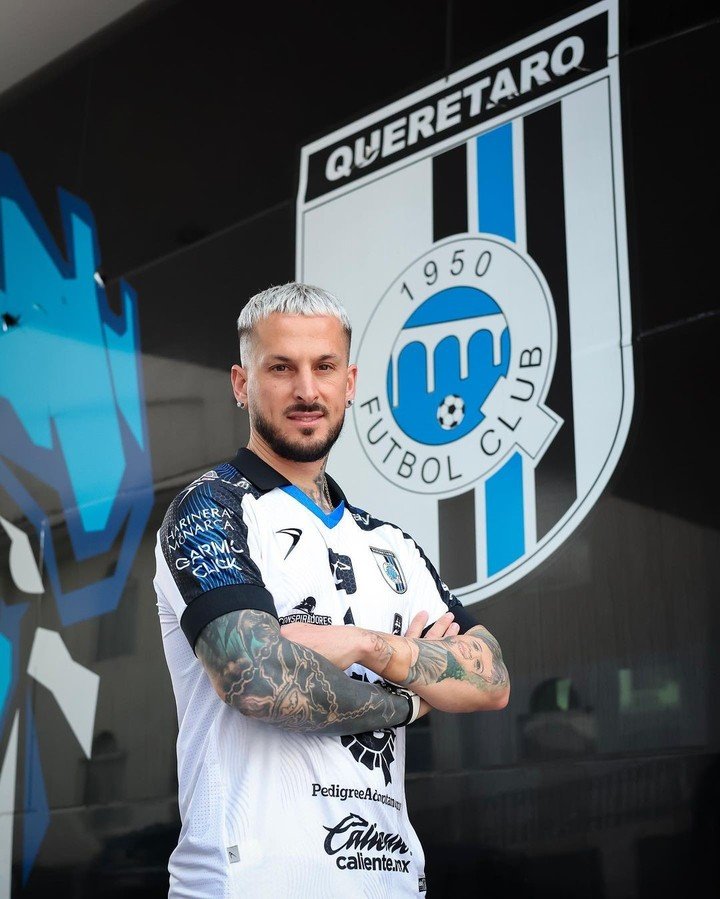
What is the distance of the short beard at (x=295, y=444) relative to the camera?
5.41 ft

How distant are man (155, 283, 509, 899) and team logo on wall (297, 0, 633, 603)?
790mm

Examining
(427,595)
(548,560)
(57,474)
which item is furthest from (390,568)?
(57,474)

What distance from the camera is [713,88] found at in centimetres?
230

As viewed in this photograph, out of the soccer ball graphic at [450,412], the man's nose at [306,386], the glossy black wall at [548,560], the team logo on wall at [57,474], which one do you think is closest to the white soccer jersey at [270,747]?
the man's nose at [306,386]

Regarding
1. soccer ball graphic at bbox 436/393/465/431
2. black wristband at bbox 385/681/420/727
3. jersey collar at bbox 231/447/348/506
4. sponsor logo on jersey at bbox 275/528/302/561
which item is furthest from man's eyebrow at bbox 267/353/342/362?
soccer ball graphic at bbox 436/393/465/431

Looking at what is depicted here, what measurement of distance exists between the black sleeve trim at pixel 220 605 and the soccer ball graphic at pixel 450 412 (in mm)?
1232

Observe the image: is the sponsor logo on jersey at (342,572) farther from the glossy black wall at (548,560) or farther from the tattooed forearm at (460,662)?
the glossy black wall at (548,560)

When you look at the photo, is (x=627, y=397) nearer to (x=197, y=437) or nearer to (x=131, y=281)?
(x=197, y=437)

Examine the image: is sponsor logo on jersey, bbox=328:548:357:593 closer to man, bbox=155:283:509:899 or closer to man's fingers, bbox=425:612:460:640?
man, bbox=155:283:509:899

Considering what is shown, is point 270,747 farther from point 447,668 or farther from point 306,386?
point 306,386

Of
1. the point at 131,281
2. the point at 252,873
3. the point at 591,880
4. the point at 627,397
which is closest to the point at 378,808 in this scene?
the point at 252,873

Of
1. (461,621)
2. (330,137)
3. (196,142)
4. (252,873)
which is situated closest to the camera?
(252,873)

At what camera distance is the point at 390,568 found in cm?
168

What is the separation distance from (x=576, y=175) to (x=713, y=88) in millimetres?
330
